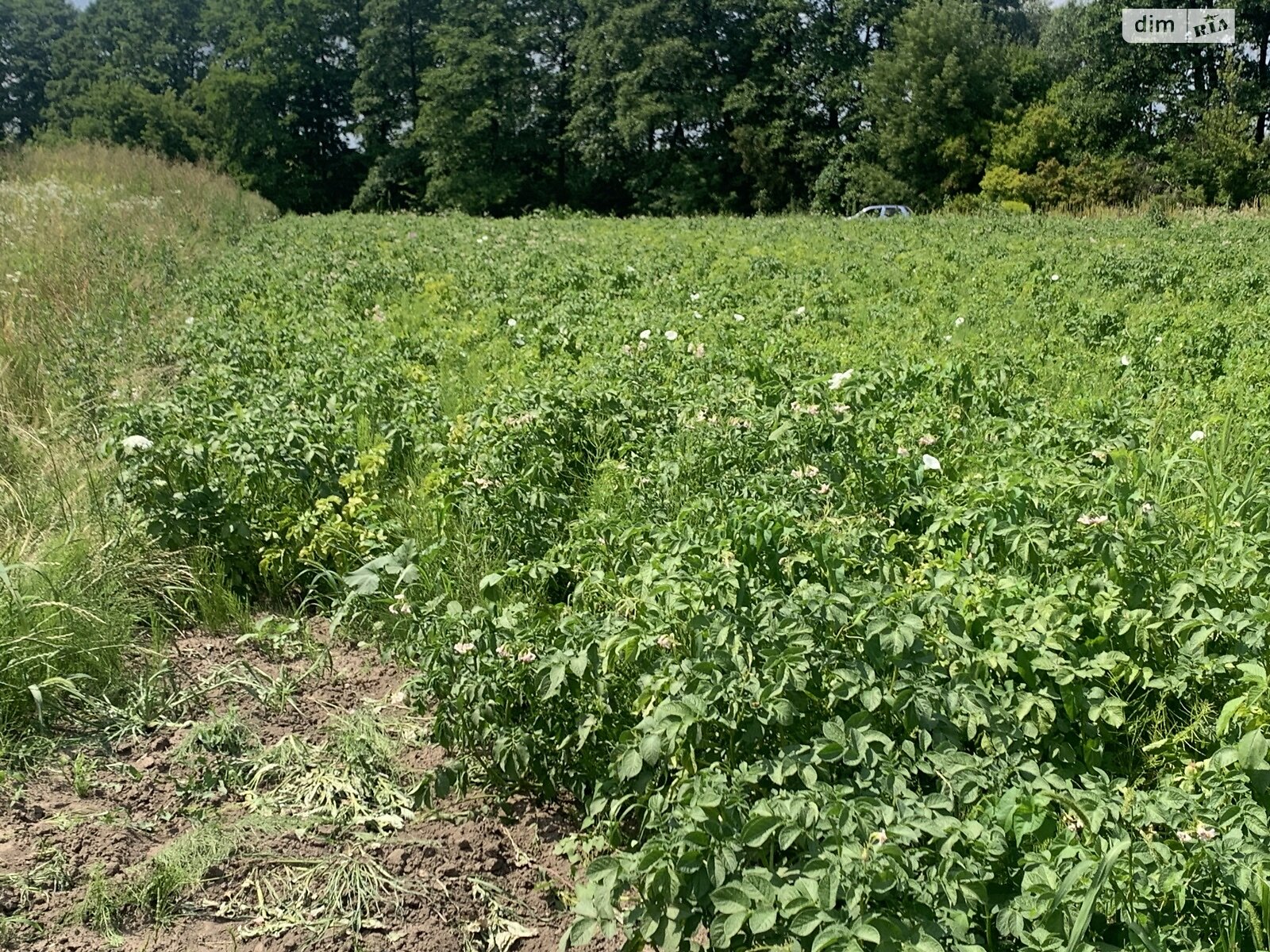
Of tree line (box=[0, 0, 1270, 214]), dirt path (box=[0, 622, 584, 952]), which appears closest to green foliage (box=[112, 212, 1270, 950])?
dirt path (box=[0, 622, 584, 952])

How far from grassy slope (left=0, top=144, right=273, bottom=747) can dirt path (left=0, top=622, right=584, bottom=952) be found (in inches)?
12.5

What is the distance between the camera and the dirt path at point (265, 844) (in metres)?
2.04

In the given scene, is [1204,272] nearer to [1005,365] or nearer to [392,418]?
[1005,365]

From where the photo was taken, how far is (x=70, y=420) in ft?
15.9

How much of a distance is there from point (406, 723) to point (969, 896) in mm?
1760

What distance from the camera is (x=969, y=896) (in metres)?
1.56

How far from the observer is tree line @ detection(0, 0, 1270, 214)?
103 ft

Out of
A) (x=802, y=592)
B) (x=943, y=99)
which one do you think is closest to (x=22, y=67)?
(x=943, y=99)

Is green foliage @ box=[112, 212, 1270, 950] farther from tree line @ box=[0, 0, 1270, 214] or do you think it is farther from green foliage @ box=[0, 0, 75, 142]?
green foliage @ box=[0, 0, 75, 142]

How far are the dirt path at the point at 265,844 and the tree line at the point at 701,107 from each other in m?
30.1

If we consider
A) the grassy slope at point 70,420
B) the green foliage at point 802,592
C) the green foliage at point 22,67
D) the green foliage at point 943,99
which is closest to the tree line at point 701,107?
the green foliage at point 943,99

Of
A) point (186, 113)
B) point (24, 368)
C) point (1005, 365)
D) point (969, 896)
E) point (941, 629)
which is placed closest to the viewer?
point (969, 896)

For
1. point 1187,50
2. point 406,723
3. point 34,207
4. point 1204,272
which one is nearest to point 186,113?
point 34,207

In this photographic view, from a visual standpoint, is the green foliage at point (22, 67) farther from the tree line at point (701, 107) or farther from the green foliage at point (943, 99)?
the green foliage at point (943, 99)
